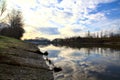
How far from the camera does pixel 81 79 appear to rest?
15.2m

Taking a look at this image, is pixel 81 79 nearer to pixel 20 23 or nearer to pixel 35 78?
pixel 35 78

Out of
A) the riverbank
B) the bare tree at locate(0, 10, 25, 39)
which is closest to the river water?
the riverbank

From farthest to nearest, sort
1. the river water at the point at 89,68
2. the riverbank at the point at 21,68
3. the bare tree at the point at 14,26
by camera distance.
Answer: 1. the bare tree at the point at 14,26
2. the river water at the point at 89,68
3. the riverbank at the point at 21,68

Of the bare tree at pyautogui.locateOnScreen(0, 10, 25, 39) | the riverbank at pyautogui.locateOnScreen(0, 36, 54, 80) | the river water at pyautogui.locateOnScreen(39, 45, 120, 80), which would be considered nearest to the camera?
the riverbank at pyautogui.locateOnScreen(0, 36, 54, 80)

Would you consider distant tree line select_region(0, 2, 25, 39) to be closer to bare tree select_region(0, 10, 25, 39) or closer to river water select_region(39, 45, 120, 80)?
bare tree select_region(0, 10, 25, 39)

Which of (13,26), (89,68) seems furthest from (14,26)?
(89,68)

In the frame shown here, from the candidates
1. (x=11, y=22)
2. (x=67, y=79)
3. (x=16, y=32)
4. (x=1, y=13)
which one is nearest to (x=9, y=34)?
(x=16, y=32)

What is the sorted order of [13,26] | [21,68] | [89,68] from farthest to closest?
[13,26] → [89,68] → [21,68]

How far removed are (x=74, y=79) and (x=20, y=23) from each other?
294ft

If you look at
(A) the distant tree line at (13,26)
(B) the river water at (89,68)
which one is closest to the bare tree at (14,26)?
(A) the distant tree line at (13,26)

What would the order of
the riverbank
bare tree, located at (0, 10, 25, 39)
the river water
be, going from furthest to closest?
bare tree, located at (0, 10, 25, 39) < the river water < the riverbank

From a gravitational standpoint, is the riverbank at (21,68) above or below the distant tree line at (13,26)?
below

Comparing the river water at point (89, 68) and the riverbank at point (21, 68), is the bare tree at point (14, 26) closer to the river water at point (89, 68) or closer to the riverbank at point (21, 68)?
the river water at point (89, 68)

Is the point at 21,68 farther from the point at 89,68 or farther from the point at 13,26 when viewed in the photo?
the point at 13,26
